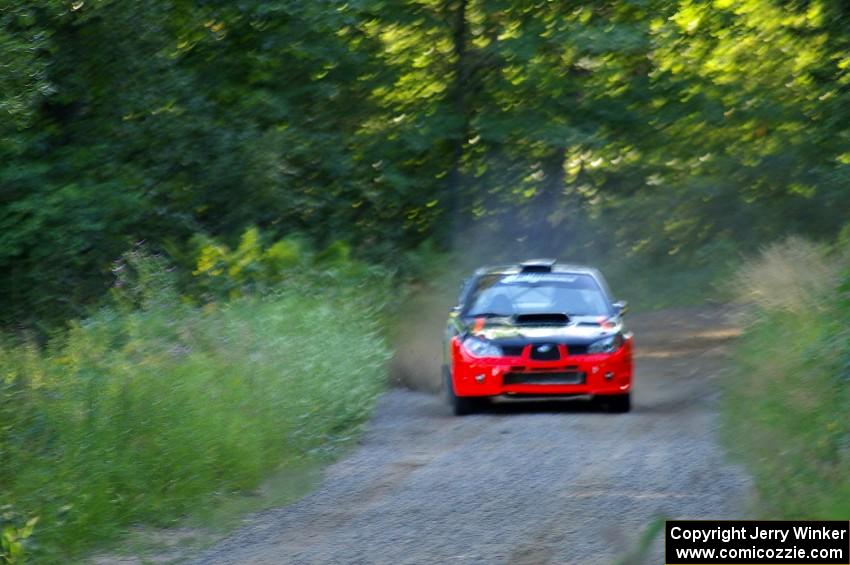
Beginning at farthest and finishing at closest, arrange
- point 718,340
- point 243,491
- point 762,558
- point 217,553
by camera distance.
Result: point 718,340 → point 243,491 → point 217,553 → point 762,558

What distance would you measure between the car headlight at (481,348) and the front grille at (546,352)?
37cm

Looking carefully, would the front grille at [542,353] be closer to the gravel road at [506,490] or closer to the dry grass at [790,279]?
the gravel road at [506,490]

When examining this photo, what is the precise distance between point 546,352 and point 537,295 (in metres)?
1.34

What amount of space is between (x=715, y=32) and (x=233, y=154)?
11415 millimetres

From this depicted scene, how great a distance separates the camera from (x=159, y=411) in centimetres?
1174

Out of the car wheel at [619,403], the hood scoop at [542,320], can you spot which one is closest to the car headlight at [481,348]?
the hood scoop at [542,320]

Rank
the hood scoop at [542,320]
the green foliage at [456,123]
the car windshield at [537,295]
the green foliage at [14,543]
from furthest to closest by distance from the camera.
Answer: the green foliage at [456,123]
the car windshield at [537,295]
the hood scoop at [542,320]
the green foliage at [14,543]

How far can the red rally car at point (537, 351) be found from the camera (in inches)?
631

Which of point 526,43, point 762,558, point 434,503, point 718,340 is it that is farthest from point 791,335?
point 526,43

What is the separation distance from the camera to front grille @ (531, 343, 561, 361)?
1600cm

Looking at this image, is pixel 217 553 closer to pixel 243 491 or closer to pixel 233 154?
pixel 243 491

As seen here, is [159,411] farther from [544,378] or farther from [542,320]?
[542,320]

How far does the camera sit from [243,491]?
1185cm

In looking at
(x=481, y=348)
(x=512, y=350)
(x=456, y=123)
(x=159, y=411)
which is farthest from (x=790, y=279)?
Answer: (x=456, y=123)
